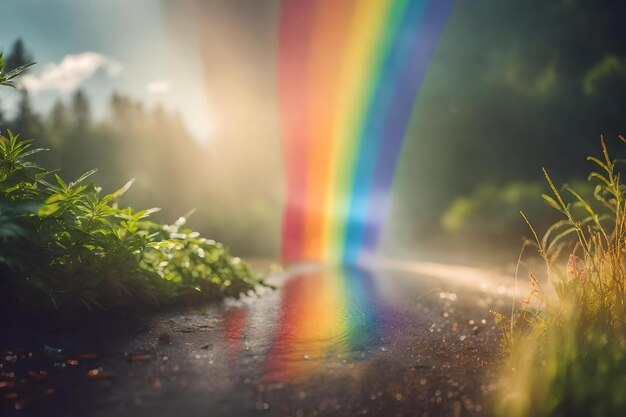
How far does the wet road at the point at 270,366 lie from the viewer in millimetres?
1883

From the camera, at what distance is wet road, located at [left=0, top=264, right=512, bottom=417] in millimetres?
1883

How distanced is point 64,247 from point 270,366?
67.5 inches

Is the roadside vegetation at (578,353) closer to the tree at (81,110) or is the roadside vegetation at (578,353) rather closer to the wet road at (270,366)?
the wet road at (270,366)

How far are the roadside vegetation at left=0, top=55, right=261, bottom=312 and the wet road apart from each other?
33cm

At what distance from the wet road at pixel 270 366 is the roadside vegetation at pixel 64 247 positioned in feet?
1.08

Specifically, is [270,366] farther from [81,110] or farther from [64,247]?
[81,110]

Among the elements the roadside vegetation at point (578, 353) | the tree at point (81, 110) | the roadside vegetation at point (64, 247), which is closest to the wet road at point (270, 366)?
the roadside vegetation at point (578, 353)

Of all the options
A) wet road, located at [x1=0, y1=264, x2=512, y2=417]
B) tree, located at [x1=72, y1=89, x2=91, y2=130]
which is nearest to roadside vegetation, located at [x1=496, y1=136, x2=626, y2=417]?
wet road, located at [x1=0, y1=264, x2=512, y2=417]

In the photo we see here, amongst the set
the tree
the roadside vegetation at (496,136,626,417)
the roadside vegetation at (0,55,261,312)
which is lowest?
the roadside vegetation at (496,136,626,417)

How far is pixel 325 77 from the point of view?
1914 cm

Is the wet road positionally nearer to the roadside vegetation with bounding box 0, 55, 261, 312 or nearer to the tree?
the roadside vegetation with bounding box 0, 55, 261, 312

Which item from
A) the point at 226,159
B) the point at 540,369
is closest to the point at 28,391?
the point at 540,369

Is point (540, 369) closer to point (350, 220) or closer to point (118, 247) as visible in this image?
point (118, 247)

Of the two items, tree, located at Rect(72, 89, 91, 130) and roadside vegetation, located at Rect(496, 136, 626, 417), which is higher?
tree, located at Rect(72, 89, 91, 130)
